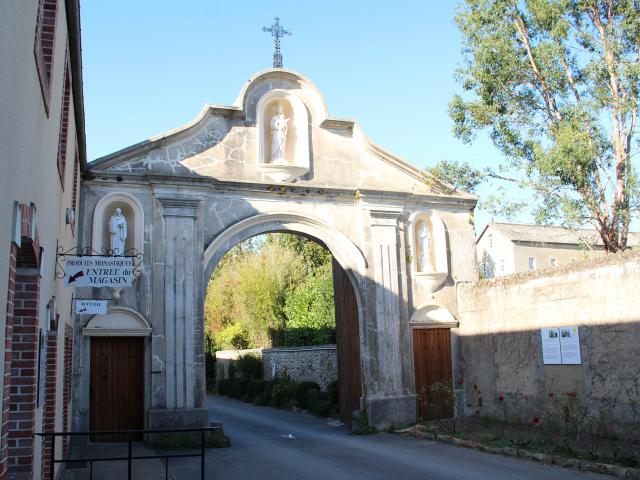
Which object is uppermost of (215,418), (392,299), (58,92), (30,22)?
(58,92)

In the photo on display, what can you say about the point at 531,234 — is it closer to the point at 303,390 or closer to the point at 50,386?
the point at 303,390

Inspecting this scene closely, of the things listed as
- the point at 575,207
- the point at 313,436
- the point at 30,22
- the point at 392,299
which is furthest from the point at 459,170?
the point at 30,22

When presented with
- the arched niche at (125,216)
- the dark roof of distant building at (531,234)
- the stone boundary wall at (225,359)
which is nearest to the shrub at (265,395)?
the stone boundary wall at (225,359)

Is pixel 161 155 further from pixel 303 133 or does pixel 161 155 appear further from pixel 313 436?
pixel 313 436

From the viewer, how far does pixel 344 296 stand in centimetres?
1614

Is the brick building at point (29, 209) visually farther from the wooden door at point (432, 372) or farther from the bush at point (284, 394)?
the bush at point (284, 394)

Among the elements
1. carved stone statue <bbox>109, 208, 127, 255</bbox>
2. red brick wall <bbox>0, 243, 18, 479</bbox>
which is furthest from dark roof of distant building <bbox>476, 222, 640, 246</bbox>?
red brick wall <bbox>0, 243, 18, 479</bbox>

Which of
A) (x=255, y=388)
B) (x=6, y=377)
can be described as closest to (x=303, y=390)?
(x=255, y=388)

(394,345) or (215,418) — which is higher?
(394,345)

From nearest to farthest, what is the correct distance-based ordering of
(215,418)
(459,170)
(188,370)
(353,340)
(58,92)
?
(58,92) → (188,370) → (353,340) → (459,170) → (215,418)

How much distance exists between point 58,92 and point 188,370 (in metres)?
7.33

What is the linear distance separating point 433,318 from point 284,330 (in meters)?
13.8

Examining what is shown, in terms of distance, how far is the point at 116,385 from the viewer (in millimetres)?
13078

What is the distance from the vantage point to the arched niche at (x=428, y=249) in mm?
15698
